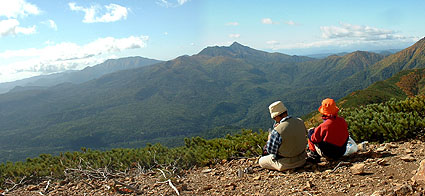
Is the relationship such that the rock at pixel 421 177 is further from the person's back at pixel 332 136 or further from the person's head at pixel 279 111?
the person's head at pixel 279 111

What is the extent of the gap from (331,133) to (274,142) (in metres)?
1.37

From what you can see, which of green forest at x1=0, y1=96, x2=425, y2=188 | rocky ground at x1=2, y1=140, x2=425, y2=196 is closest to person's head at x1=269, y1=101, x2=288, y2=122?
rocky ground at x1=2, y1=140, x2=425, y2=196

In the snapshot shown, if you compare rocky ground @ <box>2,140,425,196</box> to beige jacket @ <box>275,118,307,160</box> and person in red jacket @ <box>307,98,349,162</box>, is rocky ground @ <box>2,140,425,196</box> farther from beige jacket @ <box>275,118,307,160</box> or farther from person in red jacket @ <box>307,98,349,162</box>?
beige jacket @ <box>275,118,307,160</box>

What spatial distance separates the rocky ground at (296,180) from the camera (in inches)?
202

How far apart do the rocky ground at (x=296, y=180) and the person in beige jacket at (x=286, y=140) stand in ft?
0.91

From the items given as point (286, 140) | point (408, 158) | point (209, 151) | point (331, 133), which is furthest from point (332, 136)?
point (209, 151)

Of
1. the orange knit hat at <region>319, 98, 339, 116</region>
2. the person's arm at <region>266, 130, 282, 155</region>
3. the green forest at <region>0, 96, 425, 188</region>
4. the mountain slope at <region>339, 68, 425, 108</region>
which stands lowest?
the mountain slope at <region>339, 68, 425, 108</region>

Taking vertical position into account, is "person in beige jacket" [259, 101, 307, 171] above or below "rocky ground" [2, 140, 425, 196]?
above

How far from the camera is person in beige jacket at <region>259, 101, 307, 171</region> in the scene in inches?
247

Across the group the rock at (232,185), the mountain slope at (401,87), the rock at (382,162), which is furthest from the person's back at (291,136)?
the mountain slope at (401,87)

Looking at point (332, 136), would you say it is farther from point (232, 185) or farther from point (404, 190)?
point (232, 185)

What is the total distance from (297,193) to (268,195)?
0.60 metres

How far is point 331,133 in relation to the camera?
632 cm

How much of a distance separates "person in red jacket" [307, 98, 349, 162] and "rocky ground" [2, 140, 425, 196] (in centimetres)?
31
